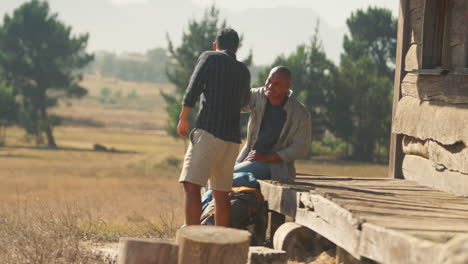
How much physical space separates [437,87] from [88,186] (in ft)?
63.0

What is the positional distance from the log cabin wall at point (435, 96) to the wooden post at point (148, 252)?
301 cm

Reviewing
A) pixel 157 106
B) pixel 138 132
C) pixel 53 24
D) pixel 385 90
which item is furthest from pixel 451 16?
pixel 157 106

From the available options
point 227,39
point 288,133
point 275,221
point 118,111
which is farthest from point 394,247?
point 118,111

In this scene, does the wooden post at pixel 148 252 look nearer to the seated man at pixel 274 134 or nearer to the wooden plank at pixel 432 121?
the seated man at pixel 274 134

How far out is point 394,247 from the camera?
3.94 metres

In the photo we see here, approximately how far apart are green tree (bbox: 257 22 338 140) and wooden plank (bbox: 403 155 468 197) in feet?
101

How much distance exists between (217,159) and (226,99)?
19.5 inches

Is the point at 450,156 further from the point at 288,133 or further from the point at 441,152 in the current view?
the point at 288,133

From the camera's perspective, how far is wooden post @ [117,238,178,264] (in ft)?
13.5

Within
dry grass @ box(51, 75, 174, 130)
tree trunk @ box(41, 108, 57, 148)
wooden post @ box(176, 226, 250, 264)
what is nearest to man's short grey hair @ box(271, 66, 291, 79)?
wooden post @ box(176, 226, 250, 264)

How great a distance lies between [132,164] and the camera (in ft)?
106

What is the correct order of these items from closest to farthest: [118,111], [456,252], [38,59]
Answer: [456,252] → [38,59] → [118,111]

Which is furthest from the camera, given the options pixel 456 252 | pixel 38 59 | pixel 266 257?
pixel 38 59

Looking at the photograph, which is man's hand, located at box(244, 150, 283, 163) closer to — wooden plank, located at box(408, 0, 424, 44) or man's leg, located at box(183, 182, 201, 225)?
man's leg, located at box(183, 182, 201, 225)
